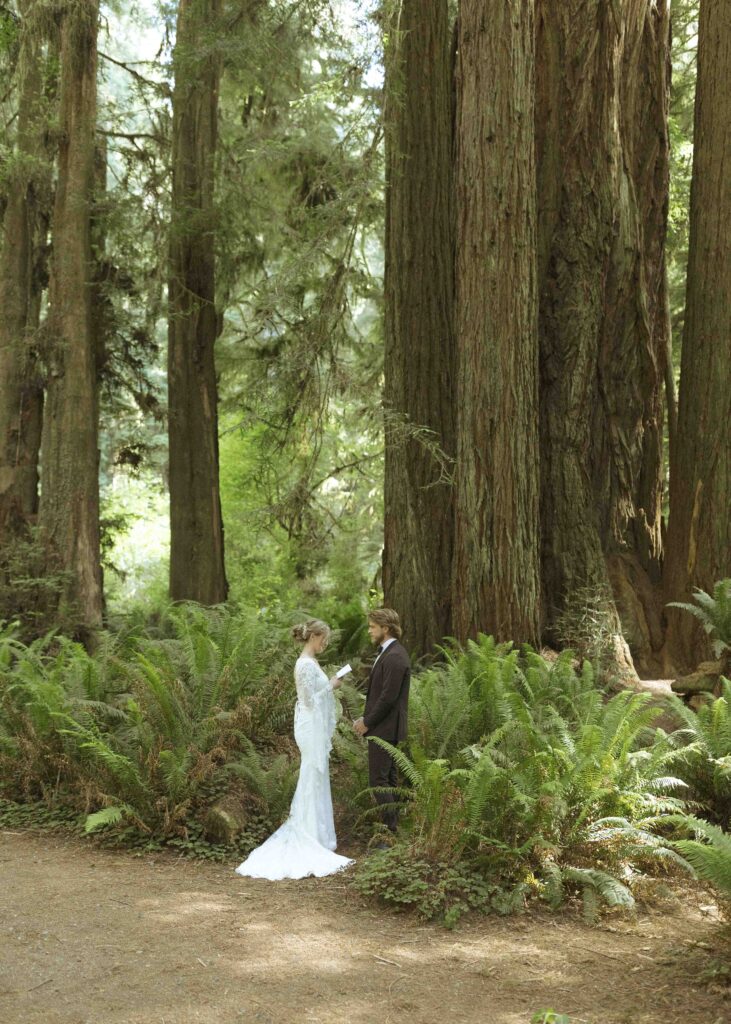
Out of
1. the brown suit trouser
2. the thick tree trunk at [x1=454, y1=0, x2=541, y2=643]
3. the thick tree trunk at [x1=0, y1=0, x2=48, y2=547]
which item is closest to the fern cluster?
the brown suit trouser

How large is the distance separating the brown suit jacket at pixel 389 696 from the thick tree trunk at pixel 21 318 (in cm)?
807

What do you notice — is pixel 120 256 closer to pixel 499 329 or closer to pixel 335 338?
pixel 335 338

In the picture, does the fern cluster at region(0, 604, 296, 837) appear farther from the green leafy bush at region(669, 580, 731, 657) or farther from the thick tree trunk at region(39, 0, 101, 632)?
the green leafy bush at region(669, 580, 731, 657)

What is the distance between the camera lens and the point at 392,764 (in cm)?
723

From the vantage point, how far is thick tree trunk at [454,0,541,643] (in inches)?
379

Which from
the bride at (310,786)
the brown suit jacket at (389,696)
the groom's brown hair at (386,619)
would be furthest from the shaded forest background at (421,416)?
the groom's brown hair at (386,619)

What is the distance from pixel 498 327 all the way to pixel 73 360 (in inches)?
227

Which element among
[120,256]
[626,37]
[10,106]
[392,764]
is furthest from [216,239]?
[392,764]

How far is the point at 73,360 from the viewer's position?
12.7m

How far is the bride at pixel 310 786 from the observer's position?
269 inches

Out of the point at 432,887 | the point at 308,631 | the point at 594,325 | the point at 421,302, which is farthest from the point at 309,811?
the point at 594,325

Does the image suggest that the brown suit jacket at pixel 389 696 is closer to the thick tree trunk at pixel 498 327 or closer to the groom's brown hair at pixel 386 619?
the groom's brown hair at pixel 386 619

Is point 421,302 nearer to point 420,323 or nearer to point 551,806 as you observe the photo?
point 420,323

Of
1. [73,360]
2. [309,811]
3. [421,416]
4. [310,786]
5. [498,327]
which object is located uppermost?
[73,360]
